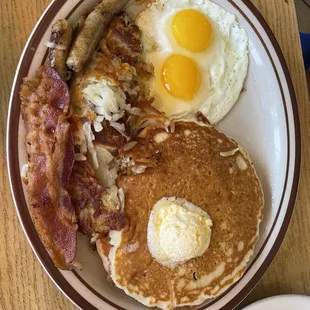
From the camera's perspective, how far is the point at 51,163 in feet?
6.58

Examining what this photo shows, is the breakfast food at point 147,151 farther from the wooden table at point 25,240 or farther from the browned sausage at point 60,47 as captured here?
the wooden table at point 25,240

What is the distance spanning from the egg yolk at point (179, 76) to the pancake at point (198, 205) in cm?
16

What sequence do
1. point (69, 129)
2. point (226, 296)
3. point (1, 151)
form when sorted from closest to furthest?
point (69, 129) < point (1, 151) < point (226, 296)

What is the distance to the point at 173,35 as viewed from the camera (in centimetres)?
237

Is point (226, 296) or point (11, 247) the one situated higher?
point (11, 247)

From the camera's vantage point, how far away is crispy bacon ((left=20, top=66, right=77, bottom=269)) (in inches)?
79.4

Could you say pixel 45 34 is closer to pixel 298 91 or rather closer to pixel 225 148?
pixel 225 148

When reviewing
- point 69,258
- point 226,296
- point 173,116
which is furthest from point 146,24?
point 226,296

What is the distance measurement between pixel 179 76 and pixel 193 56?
141 millimetres

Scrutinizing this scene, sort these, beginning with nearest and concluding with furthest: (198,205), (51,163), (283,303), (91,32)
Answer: (51,163), (91,32), (198,205), (283,303)

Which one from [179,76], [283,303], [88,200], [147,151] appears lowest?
[283,303]

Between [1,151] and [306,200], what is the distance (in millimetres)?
1454

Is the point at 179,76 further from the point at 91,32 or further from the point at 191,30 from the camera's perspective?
the point at 91,32

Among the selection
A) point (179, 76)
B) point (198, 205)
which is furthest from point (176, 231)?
point (179, 76)
